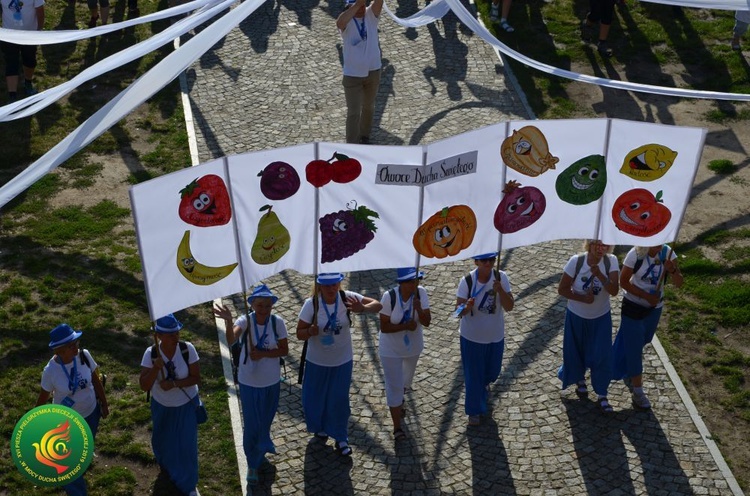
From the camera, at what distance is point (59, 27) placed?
17391 mm

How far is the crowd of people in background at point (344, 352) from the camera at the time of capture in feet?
29.9

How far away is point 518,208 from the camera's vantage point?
31.4ft

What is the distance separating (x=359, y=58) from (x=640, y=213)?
5.31 m

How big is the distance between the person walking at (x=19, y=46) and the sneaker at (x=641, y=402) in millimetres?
9697

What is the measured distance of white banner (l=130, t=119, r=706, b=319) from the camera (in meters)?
8.76

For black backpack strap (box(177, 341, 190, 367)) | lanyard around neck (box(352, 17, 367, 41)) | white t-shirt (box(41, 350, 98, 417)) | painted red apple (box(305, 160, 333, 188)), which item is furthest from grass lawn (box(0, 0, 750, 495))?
lanyard around neck (box(352, 17, 367, 41))

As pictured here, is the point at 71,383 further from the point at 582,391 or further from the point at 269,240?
the point at 582,391

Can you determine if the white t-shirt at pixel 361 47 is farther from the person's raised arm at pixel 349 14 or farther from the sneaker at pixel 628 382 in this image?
the sneaker at pixel 628 382

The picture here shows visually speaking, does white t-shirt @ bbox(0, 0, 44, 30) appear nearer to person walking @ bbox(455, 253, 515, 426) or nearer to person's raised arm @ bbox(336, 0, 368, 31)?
person's raised arm @ bbox(336, 0, 368, 31)

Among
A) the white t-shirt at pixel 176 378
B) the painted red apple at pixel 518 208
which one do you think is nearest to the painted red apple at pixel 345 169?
the painted red apple at pixel 518 208

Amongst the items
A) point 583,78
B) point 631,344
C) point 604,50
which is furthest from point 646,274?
point 604,50

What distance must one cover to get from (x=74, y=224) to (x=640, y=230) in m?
6.79

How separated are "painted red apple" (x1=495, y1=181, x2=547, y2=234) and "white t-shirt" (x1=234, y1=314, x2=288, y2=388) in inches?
83.5

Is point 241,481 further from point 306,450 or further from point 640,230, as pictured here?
point 640,230
